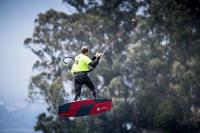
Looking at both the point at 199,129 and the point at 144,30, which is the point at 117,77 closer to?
the point at 144,30

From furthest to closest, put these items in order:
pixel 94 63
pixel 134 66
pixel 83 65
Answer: pixel 134 66, pixel 83 65, pixel 94 63

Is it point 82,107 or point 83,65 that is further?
point 82,107

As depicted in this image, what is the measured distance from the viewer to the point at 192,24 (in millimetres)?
36094

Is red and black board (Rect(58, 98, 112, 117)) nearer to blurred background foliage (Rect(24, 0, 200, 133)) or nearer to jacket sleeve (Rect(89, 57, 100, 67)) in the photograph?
jacket sleeve (Rect(89, 57, 100, 67))

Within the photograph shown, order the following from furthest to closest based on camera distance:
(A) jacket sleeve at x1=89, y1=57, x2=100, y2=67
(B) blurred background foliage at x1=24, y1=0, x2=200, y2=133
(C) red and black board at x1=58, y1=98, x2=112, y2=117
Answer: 1. (B) blurred background foliage at x1=24, y1=0, x2=200, y2=133
2. (C) red and black board at x1=58, y1=98, x2=112, y2=117
3. (A) jacket sleeve at x1=89, y1=57, x2=100, y2=67

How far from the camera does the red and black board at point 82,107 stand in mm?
13469

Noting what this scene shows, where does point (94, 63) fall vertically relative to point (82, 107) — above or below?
above

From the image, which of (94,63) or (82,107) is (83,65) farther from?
(82,107)

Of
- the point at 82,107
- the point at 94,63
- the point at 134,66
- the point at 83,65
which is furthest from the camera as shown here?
the point at 134,66

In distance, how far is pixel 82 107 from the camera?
13719 mm

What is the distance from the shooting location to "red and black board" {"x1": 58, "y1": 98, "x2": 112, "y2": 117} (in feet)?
44.2

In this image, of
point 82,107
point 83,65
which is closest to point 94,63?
point 83,65

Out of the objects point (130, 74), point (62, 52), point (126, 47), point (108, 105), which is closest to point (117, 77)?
point (130, 74)

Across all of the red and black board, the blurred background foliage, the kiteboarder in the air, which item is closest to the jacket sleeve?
the kiteboarder in the air
